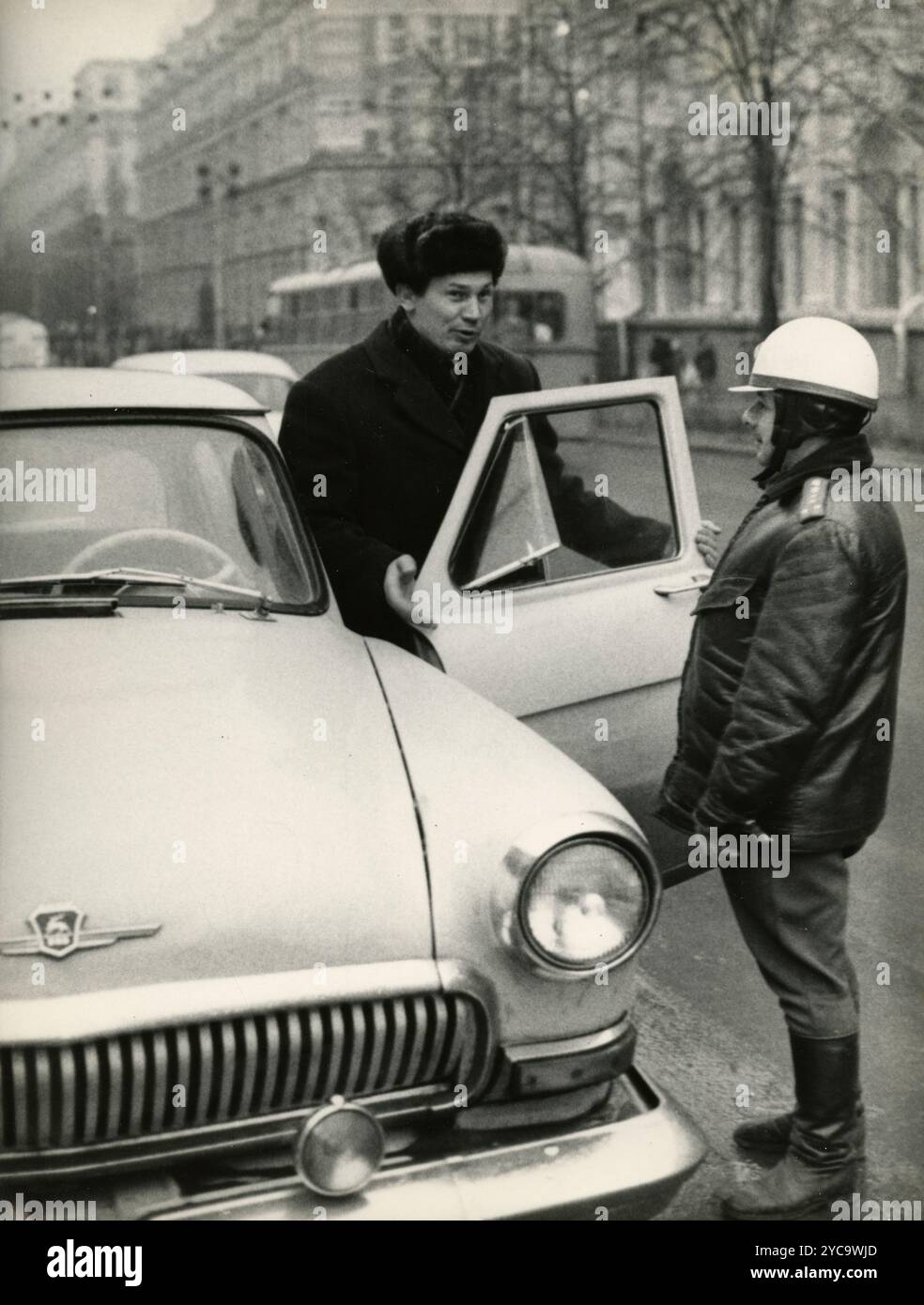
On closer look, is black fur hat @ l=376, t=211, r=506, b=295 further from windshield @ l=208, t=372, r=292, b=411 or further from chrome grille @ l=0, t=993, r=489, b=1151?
windshield @ l=208, t=372, r=292, b=411

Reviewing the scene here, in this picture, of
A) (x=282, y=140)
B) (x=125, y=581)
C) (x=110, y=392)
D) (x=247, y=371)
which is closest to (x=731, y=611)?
(x=125, y=581)

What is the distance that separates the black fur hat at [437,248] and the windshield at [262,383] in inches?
337

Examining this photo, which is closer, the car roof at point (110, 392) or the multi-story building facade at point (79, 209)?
the car roof at point (110, 392)

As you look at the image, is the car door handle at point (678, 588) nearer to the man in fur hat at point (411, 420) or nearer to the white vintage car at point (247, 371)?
the man in fur hat at point (411, 420)

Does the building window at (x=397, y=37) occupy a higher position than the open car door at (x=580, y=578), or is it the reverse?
the building window at (x=397, y=37)

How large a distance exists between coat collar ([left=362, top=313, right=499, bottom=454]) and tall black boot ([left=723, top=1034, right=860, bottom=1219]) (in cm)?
181

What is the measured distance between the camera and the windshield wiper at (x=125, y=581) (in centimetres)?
356

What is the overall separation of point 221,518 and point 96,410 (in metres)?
0.39

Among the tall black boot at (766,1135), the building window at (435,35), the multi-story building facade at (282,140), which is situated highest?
the building window at (435,35)

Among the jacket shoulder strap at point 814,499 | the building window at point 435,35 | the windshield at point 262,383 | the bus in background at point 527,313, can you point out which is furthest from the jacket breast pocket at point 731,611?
the bus in background at point 527,313

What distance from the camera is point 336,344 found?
2464cm

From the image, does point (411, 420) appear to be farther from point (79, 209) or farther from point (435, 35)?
point (435, 35)

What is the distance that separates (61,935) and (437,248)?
2303 millimetres
